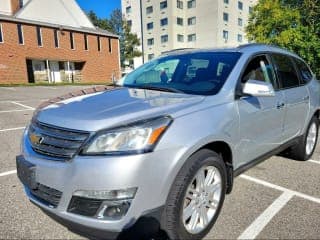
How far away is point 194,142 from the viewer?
230cm

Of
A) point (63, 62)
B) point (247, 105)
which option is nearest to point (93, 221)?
point (247, 105)

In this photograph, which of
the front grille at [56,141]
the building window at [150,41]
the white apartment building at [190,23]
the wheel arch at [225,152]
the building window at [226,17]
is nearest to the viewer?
the front grille at [56,141]

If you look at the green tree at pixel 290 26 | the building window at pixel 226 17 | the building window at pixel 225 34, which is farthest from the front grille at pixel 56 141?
the building window at pixel 226 17

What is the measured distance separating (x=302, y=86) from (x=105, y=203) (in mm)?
3485

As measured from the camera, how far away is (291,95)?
12.6 feet

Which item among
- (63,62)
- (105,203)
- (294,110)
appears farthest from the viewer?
(63,62)

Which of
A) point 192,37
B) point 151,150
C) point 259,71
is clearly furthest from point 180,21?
point 151,150

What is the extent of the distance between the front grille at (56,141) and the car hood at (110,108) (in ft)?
0.16

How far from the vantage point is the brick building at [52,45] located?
87.6ft

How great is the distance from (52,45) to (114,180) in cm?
3109

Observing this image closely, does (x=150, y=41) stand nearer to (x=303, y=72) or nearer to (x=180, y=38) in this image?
(x=180, y=38)

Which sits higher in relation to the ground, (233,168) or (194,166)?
(194,166)

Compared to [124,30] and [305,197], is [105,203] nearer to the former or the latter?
[305,197]

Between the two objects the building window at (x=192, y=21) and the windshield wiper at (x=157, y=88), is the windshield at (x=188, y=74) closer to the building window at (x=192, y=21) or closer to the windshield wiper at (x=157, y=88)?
the windshield wiper at (x=157, y=88)
